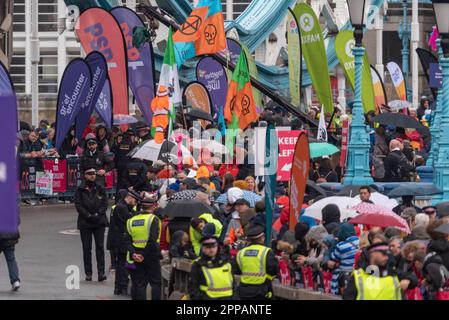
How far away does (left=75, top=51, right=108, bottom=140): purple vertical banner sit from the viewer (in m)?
33.3

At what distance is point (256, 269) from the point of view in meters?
17.8

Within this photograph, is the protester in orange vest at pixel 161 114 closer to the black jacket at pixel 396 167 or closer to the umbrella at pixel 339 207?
the black jacket at pixel 396 167

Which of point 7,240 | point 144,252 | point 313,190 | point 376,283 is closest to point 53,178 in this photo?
point 313,190

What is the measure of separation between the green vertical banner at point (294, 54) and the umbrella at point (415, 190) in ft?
29.9

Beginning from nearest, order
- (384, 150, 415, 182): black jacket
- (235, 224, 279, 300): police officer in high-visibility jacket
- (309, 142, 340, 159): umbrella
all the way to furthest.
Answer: (235, 224, 279, 300): police officer in high-visibility jacket < (309, 142, 340, 159): umbrella < (384, 150, 415, 182): black jacket

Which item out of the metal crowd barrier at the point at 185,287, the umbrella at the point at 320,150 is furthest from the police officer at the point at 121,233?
the umbrella at the point at 320,150

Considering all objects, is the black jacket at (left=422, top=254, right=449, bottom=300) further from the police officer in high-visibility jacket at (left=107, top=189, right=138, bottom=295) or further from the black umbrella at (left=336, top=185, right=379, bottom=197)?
the police officer in high-visibility jacket at (left=107, top=189, right=138, bottom=295)

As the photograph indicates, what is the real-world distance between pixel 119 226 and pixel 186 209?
1588mm

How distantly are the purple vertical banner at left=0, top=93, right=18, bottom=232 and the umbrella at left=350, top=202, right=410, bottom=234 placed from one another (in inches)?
242

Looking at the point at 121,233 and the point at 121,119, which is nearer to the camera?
the point at 121,233

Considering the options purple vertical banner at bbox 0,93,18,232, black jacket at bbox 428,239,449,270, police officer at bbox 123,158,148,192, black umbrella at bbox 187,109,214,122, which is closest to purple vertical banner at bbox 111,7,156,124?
black umbrella at bbox 187,109,214,122

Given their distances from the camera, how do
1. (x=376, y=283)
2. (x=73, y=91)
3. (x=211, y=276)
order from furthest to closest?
(x=73, y=91)
(x=211, y=276)
(x=376, y=283)

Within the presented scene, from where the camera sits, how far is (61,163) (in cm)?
3500

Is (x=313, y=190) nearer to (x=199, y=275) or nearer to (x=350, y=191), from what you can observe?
(x=350, y=191)
